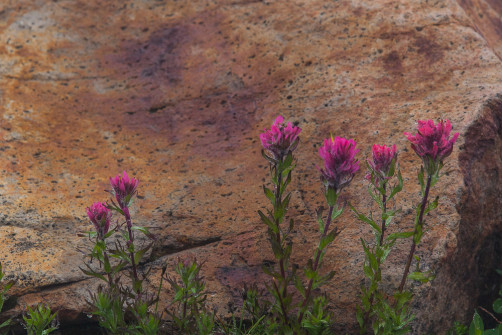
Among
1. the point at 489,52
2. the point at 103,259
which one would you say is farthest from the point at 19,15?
the point at 489,52

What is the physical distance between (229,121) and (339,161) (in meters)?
2.16

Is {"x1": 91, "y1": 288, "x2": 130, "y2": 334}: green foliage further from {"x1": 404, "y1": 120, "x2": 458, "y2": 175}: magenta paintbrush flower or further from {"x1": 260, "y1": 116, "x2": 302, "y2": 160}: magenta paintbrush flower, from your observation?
{"x1": 404, "y1": 120, "x2": 458, "y2": 175}: magenta paintbrush flower

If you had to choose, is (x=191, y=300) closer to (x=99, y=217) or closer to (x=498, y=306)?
(x=99, y=217)

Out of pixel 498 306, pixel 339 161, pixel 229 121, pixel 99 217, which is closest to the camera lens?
pixel 339 161

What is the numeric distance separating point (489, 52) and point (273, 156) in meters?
2.50

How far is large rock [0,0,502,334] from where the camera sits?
3.37m

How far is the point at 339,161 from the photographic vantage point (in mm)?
2383

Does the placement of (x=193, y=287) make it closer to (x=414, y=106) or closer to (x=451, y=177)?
(x=451, y=177)

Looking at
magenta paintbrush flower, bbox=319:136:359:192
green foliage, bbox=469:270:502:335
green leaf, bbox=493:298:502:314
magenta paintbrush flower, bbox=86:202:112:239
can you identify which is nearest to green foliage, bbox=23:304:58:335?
magenta paintbrush flower, bbox=86:202:112:239

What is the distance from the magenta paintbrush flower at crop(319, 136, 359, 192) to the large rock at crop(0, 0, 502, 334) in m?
1.03

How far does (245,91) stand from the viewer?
4570 millimetres

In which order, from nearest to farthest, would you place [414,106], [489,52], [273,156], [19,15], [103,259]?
[273,156]
[103,259]
[414,106]
[489,52]
[19,15]

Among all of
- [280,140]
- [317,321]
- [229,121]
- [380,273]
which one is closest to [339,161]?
[280,140]

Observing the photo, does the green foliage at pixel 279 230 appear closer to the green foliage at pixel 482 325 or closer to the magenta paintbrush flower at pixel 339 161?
the magenta paintbrush flower at pixel 339 161
